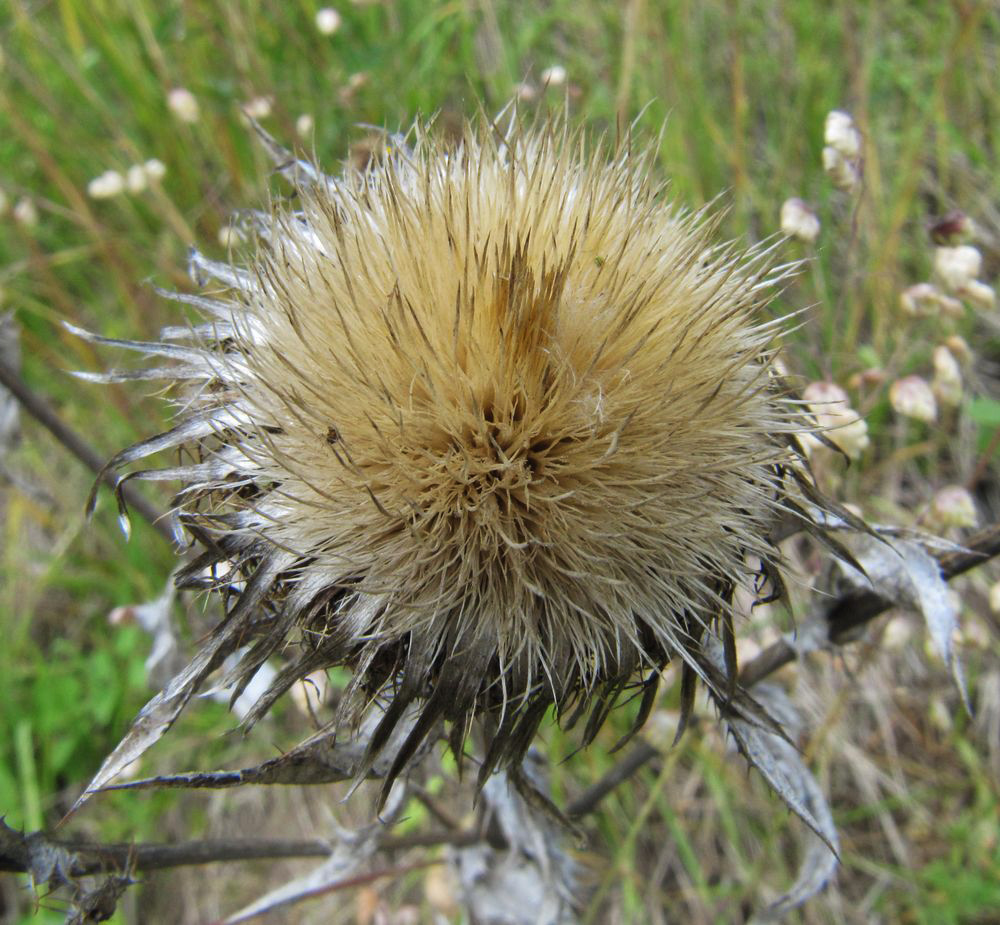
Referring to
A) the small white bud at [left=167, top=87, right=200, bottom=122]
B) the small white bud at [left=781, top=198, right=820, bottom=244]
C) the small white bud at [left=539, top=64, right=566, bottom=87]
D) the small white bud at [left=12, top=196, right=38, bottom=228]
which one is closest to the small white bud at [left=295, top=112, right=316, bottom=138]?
the small white bud at [left=167, top=87, right=200, bottom=122]

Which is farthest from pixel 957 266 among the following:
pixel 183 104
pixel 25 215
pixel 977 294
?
pixel 25 215

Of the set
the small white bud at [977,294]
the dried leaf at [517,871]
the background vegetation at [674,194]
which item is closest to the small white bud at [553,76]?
the background vegetation at [674,194]

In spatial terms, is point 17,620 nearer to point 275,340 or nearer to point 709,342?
point 275,340

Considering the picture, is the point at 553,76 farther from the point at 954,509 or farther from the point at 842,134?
the point at 954,509

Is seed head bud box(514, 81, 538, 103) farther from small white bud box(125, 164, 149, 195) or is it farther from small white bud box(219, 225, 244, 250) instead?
small white bud box(125, 164, 149, 195)

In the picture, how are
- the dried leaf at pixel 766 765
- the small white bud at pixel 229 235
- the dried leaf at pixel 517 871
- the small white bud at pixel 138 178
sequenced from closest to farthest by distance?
the dried leaf at pixel 766 765 < the small white bud at pixel 229 235 < the dried leaf at pixel 517 871 < the small white bud at pixel 138 178

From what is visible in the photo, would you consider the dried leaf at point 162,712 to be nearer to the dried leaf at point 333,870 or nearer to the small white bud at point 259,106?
the dried leaf at point 333,870
